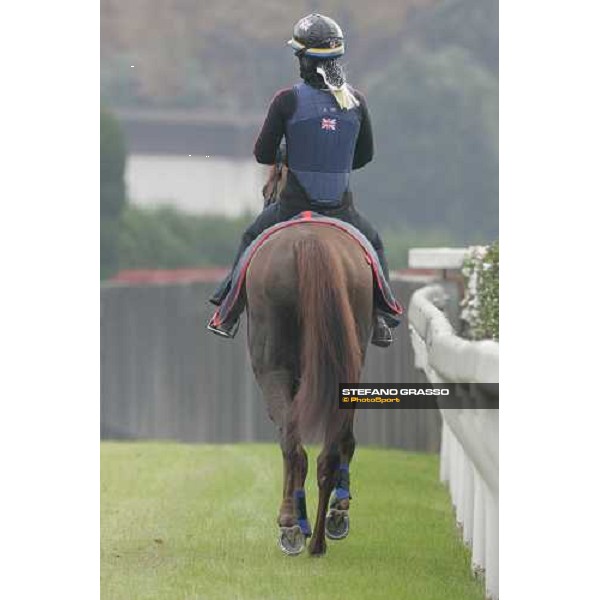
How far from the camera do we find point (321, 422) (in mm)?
10516

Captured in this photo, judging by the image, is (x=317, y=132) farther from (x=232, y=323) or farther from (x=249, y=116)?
(x=232, y=323)

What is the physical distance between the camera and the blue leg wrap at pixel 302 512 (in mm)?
10766

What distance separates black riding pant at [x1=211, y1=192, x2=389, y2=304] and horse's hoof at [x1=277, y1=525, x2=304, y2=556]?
1.21 metres

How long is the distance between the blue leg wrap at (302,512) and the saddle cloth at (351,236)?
933 millimetres

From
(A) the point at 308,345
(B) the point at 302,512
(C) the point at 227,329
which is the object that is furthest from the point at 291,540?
(C) the point at 227,329

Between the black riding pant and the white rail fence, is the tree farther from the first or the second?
the white rail fence

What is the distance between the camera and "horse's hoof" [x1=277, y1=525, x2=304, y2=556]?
423 inches

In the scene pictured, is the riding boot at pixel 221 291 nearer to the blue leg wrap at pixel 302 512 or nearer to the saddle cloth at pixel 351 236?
the saddle cloth at pixel 351 236

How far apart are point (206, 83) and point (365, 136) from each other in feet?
3.73

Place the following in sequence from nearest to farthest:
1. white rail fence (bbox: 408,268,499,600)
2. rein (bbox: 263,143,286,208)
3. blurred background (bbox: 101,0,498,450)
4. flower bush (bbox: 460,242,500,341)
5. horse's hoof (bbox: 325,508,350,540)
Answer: white rail fence (bbox: 408,268,499,600)
horse's hoof (bbox: 325,508,350,540)
rein (bbox: 263,143,286,208)
blurred background (bbox: 101,0,498,450)
flower bush (bbox: 460,242,500,341)

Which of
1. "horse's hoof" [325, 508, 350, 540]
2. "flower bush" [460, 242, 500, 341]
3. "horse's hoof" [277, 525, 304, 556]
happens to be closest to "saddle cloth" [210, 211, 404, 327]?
"horse's hoof" [325, 508, 350, 540]
